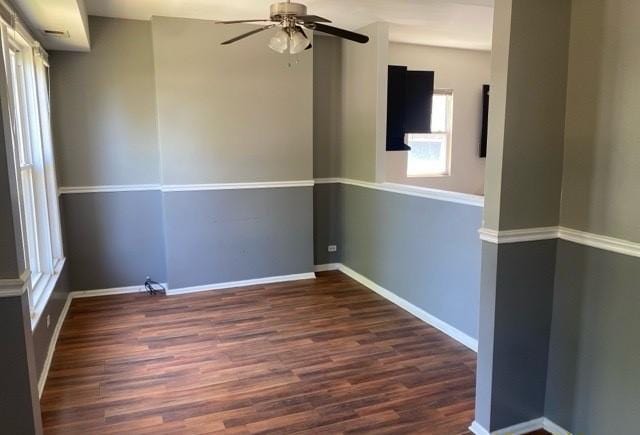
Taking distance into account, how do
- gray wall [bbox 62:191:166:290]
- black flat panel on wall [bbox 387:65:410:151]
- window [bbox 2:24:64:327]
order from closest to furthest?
window [bbox 2:24:64:327]
gray wall [bbox 62:191:166:290]
black flat panel on wall [bbox 387:65:410:151]

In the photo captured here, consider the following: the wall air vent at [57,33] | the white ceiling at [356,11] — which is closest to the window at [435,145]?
the white ceiling at [356,11]

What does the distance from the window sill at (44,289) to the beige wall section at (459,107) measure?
3.78 meters

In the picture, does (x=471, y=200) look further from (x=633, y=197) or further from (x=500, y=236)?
(x=633, y=197)

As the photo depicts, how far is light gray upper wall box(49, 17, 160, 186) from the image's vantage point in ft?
14.9

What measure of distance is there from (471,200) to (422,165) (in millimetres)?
2817

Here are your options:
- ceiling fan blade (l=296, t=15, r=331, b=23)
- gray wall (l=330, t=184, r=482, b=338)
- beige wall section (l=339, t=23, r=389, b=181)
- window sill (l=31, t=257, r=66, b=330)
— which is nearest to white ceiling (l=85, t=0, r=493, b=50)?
beige wall section (l=339, t=23, r=389, b=181)

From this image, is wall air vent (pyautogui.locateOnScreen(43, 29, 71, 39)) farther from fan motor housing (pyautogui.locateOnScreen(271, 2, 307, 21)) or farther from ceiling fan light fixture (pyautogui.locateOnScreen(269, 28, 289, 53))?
fan motor housing (pyautogui.locateOnScreen(271, 2, 307, 21))

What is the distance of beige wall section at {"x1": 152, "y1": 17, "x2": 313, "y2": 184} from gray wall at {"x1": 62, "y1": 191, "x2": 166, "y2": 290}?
0.51 metres

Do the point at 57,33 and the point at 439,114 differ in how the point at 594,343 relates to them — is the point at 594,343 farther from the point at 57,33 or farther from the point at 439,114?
the point at 439,114

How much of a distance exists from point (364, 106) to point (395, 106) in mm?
690

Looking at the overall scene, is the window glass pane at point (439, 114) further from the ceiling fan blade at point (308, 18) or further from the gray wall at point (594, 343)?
the gray wall at point (594, 343)

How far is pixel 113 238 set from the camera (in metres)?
4.89

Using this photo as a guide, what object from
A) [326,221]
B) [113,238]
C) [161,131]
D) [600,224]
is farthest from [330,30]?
[113,238]

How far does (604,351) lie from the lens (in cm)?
230
